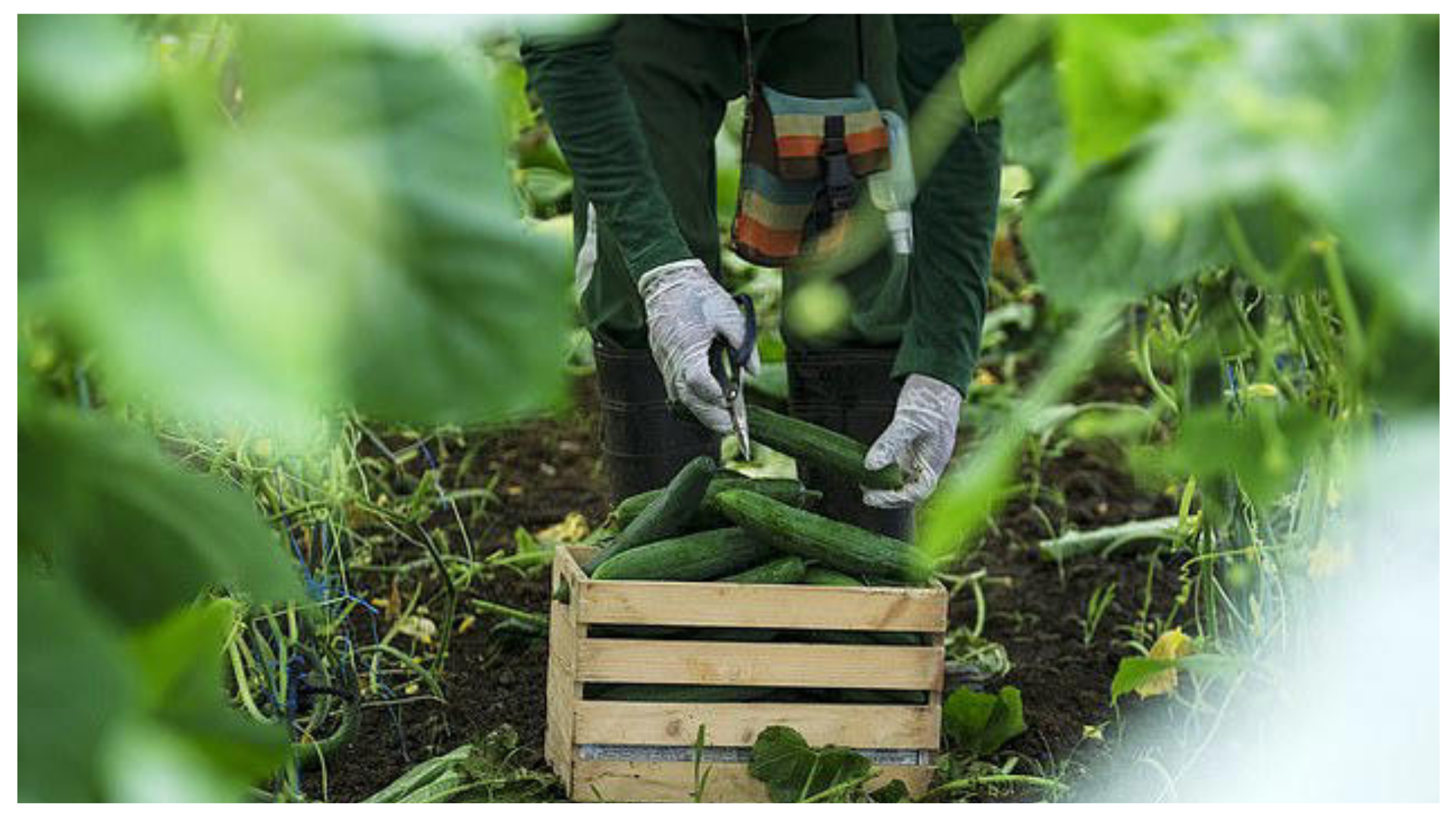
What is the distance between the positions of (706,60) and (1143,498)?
1527 mm

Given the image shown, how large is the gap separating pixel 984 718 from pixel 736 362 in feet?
1.87

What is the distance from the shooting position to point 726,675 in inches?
83.7

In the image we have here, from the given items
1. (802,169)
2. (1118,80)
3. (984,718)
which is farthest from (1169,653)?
(1118,80)

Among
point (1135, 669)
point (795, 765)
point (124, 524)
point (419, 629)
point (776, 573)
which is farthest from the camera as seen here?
point (419, 629)

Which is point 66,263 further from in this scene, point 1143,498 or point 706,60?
point 1143,498

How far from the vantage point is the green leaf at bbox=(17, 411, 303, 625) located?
0.57m

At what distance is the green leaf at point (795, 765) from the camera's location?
2043 millimetres

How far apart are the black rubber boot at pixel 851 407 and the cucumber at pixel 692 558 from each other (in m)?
0.41

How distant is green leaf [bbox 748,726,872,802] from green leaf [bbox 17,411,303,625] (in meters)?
1.50

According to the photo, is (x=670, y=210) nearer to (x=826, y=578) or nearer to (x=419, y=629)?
(x=826, y=578)

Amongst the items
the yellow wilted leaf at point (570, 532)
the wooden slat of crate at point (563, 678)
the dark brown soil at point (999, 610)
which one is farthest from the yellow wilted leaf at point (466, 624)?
the wooden slat of crate at point (563, 678)

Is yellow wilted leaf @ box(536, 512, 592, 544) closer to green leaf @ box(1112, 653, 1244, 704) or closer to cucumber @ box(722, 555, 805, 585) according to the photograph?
cucumber @ box(722, 555, 805, 585)

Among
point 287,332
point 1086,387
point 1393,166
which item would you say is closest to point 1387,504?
point 1393,166

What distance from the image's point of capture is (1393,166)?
500mm
